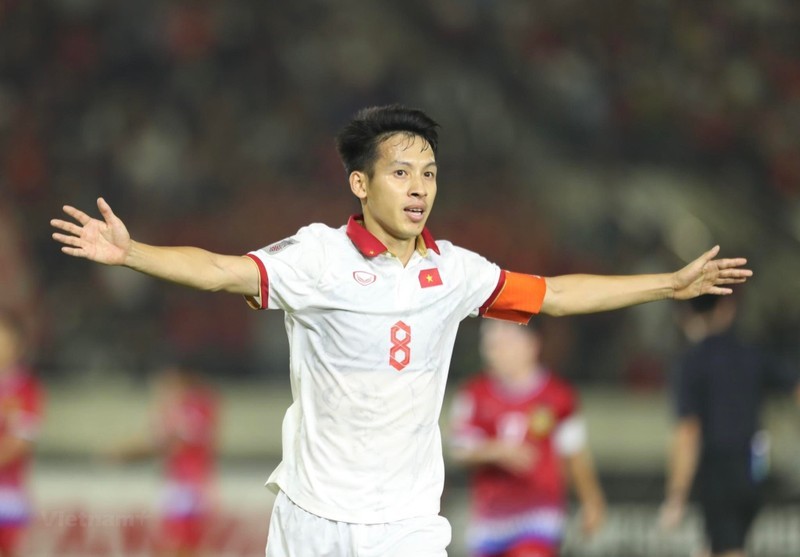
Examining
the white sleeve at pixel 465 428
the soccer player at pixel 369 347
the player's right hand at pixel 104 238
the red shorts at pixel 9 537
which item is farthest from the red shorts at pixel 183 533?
the player's right hand at pixel 104 238

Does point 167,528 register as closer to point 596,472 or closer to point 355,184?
point 596,472

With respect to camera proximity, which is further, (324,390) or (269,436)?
(269,436)

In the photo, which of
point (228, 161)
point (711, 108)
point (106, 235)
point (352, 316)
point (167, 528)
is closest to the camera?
point (106, 235)

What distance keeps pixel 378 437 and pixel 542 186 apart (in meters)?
8.11

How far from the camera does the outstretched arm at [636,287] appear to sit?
3885 millimetres

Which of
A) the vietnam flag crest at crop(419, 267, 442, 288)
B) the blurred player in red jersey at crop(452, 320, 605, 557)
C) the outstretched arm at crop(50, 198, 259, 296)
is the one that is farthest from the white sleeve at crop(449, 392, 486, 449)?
the outstretched arm at crop(50, 198, 259, 296)

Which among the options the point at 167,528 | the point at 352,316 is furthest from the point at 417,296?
the point at 167,528

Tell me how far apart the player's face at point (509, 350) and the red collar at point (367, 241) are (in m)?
2.96

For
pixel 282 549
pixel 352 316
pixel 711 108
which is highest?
pixel 711 108

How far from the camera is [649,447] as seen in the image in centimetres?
978

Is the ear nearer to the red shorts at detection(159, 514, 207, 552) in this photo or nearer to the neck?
the neck

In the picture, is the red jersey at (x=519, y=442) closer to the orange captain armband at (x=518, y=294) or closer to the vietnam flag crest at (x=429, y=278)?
the orange captain armband at (x=518, y=294)

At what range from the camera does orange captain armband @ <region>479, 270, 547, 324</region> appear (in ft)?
12.9

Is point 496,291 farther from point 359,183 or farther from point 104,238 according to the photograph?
point 104,238
